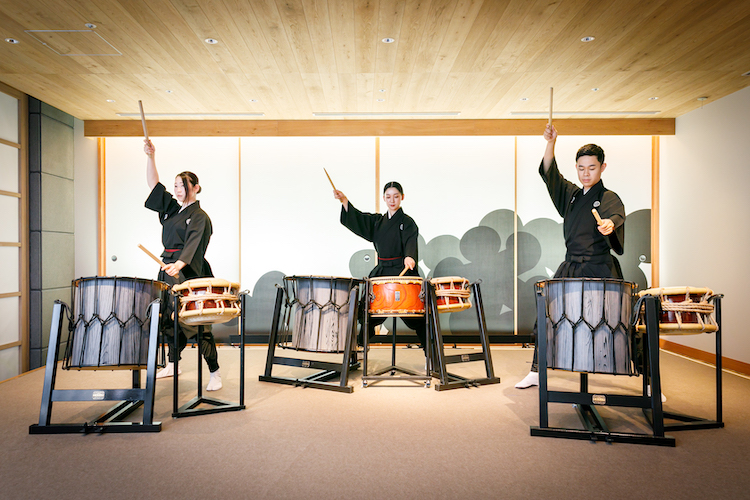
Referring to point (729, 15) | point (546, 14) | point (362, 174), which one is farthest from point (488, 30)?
point (362, 174)

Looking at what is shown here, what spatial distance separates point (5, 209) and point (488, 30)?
419 cm

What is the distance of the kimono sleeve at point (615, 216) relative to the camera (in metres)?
2.99

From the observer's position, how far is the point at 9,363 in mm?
4062

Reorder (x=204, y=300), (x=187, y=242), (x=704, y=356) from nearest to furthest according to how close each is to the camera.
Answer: (x=204, y=300) → (x=187, y=242) → (x=704, y=356)

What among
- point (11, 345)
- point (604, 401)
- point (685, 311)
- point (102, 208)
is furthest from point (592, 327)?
point (102, 208)

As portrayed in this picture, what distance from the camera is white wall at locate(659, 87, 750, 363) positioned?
13.9 ft

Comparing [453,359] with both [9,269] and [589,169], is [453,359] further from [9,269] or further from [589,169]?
[9,269]

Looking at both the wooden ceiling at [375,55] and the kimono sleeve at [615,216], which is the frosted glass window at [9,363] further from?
the kimono sleeve at [615,216]

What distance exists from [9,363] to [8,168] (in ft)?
5.51

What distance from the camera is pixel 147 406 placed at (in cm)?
251

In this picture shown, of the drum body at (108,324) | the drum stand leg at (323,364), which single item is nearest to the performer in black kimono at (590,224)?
the drum stand leg at (323,364)

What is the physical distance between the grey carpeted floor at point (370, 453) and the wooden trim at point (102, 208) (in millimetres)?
2297

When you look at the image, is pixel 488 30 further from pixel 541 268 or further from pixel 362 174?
pixel 541 268

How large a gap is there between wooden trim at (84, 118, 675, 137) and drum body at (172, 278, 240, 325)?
3050 millimetres
